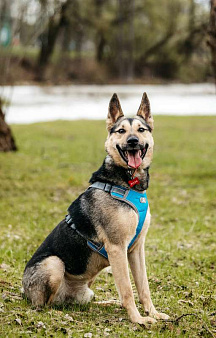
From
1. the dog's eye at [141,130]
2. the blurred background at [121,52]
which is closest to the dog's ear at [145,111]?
the dog's eye at [141,130]

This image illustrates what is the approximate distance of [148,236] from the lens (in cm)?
910

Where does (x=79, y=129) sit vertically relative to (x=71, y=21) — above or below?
below

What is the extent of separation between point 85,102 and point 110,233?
3101 centimetres

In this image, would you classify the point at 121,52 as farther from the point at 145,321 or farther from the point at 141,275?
the point at 145,321

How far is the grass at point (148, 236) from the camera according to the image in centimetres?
496

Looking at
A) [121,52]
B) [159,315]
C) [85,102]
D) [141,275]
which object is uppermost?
[121,52]

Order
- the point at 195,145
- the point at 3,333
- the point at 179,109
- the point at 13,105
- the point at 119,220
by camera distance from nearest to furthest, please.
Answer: the point at 3,333
the point at 119,220
the point at 195,145
the point at 13,105
the point at 179,109

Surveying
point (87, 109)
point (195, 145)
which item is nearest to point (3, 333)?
point (195, 145)

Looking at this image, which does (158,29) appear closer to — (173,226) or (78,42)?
(78,42)

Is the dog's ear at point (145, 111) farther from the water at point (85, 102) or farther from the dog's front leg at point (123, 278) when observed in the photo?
the water at point (85, 102)

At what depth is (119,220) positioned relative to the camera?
16.5 feet

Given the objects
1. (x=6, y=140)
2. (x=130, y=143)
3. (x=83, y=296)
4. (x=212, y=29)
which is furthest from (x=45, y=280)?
(x=6, y=140)

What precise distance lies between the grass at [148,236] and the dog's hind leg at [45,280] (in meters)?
0.13

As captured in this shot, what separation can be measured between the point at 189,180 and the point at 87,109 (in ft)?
63.5
